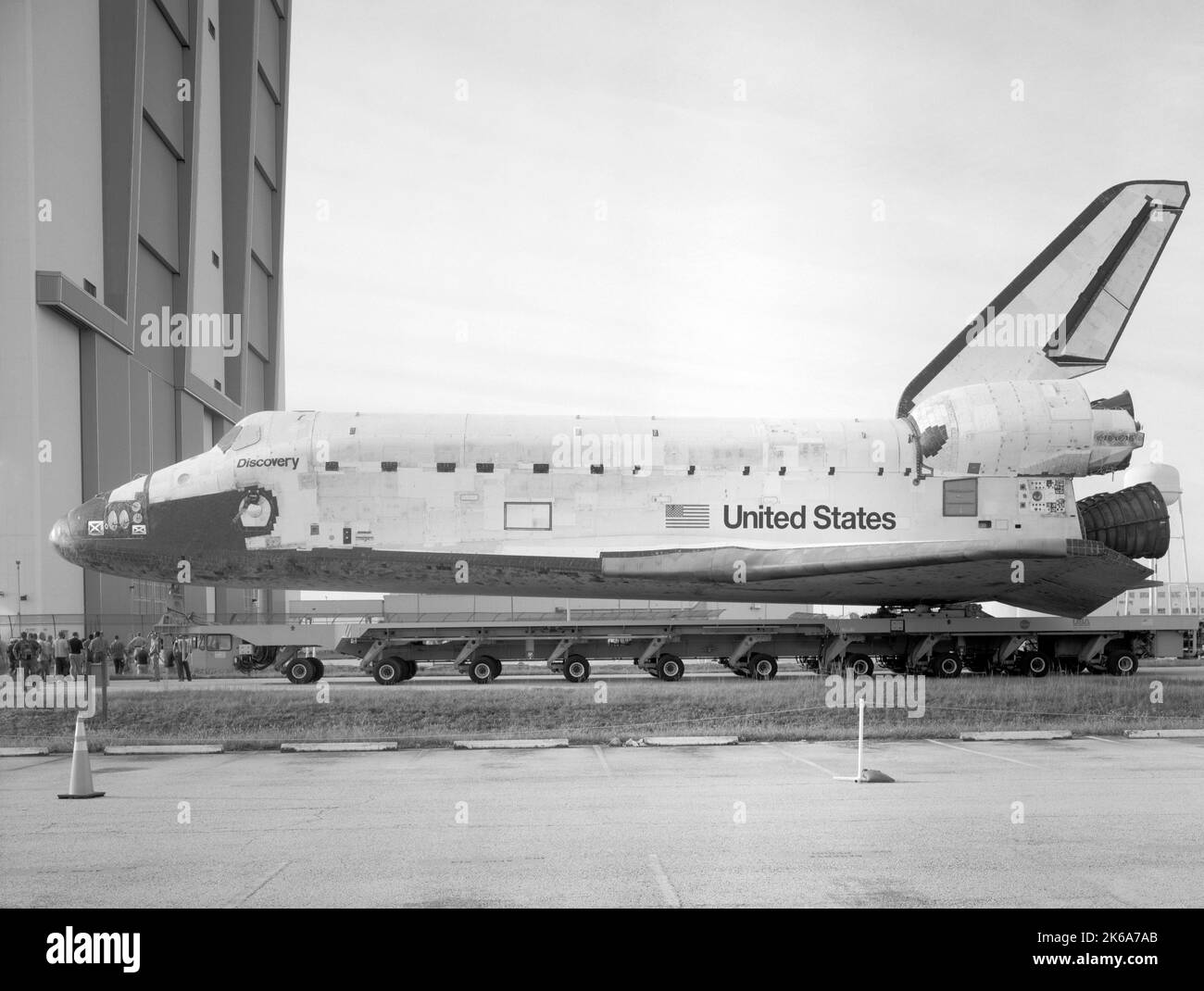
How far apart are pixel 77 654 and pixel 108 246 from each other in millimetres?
11957

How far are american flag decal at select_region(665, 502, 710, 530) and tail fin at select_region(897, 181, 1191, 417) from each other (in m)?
4.59

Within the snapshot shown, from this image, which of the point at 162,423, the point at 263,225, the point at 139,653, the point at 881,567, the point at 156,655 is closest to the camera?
the point at 881,567

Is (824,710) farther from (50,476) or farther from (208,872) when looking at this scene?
(50,476)

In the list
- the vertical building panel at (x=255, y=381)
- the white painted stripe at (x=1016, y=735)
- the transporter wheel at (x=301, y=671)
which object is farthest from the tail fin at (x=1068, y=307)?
the vertical building panel at (x=255, y=381)

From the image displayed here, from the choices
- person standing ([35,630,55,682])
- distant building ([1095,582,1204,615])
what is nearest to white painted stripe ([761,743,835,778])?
person standing ([35,630,55,682])

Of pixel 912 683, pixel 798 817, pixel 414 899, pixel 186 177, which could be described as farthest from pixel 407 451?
pixel 186 177

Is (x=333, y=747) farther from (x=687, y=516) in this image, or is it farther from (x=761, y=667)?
(x=761, y=667)

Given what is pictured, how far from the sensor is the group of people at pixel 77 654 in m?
23.4

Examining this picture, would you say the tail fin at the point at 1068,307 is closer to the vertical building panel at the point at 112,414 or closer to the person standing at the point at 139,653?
the person standing at the point at 139,653

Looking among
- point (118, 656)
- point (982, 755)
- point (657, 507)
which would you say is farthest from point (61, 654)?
point (982, 755)

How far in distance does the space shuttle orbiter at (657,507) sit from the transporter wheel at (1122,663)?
Answer: 3163mm

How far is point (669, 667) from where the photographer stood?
20.3 meters

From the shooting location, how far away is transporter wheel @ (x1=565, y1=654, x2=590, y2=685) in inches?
793
